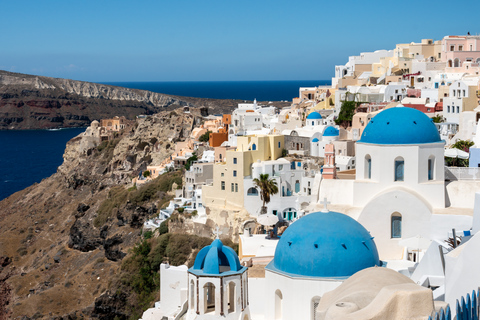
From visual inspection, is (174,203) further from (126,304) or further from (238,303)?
(238,303)

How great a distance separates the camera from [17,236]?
71312mm

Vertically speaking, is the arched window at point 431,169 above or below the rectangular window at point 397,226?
above

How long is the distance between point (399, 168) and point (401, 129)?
4.65 feet

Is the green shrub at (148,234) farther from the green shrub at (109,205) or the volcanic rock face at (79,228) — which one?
the green shrub at (109,205)

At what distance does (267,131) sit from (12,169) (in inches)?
3228

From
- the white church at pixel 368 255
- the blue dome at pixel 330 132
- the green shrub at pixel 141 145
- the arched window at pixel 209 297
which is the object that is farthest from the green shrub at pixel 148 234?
the green shrub at pixel 141 145

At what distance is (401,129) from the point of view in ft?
78.9

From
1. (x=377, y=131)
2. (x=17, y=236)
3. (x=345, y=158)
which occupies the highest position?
(x=377, y=131)

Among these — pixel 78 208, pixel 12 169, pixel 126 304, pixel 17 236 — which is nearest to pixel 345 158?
pixel 126 304

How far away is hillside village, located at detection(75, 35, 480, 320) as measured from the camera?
12164mm

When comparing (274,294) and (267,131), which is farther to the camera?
(267,131)

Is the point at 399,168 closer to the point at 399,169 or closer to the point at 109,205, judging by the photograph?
the point at 399,169

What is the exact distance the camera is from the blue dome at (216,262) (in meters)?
17.7

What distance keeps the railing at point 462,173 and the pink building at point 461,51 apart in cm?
3450
